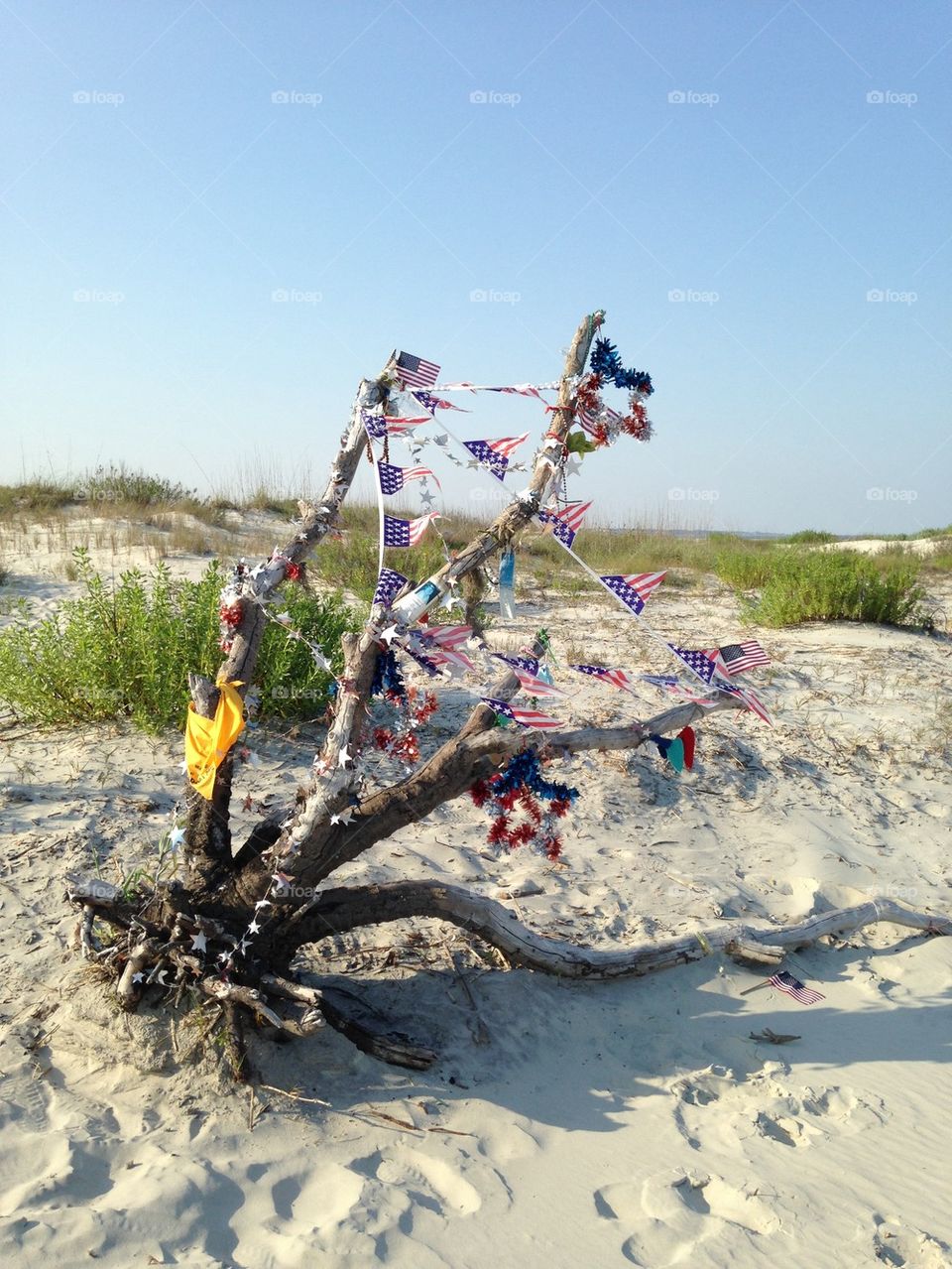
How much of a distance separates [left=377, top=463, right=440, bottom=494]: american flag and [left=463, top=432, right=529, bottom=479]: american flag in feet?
0.52

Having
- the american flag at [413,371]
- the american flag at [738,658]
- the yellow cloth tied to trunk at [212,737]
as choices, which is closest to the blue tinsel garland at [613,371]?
the american flag at [413,371]

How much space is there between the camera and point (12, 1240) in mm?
2158

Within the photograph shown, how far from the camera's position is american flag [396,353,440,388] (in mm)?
2920

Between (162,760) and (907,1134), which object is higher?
(162,760)

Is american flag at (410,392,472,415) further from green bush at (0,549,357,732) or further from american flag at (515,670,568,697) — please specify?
green bush at (0,549,357,732)

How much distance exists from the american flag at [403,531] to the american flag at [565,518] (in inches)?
13.9

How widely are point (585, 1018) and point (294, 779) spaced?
208cm

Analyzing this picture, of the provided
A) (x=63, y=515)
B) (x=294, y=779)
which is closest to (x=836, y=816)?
(x=294, y=779)

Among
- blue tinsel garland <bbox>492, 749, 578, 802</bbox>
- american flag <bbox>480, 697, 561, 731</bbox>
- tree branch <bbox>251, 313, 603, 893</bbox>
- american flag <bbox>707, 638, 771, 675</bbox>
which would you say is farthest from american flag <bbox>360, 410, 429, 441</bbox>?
american flag <bbox>707, 638, 771, 675</bbox>

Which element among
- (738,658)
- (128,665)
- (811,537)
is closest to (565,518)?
(738,658)

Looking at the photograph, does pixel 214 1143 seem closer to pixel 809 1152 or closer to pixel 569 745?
pixel 569 745

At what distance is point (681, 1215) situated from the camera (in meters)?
2.57

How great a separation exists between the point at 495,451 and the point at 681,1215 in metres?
2.27

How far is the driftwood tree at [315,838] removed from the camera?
9.39 ft
